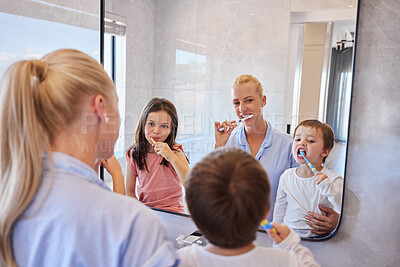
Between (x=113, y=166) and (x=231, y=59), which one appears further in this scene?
(x=113, y=166)

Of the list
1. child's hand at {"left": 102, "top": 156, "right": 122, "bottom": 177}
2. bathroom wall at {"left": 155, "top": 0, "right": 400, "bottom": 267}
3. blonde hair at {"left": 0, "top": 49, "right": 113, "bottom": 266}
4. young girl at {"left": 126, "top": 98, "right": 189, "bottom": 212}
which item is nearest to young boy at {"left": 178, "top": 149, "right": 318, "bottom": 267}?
blonde hair at {"left": 0, "top": 49, "right": 113, "bottom": 266}

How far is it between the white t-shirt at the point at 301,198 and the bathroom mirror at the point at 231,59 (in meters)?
0.06

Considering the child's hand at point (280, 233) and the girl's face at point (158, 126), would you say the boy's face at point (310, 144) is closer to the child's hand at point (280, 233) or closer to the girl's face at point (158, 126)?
the child's hand at point (280, 233)

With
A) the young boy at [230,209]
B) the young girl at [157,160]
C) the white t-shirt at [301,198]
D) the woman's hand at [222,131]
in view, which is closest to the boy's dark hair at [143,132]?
the young girl at [157,160]

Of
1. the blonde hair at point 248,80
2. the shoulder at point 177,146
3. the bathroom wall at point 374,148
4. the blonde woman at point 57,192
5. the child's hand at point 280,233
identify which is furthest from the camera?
the shoulder at point 177,146

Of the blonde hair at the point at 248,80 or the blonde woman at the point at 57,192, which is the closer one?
the blonde woman at the point at 57,192

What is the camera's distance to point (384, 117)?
0.73 meters

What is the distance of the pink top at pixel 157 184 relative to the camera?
1.02m

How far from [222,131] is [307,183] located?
271 mm

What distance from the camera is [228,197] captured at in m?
0.48

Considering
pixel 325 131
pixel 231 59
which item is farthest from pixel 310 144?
pixel 231 59

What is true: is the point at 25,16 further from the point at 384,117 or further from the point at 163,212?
the point at 384,117

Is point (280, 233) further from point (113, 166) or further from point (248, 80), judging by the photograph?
point (113, 166)

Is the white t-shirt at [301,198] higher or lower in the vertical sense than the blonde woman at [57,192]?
lower
